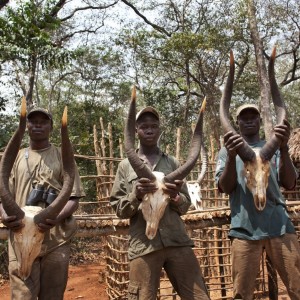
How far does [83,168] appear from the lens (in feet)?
39.0

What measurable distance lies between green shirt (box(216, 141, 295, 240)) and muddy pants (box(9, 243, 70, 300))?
1351 mm

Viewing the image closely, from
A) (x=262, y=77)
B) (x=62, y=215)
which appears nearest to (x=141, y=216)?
(x=62, y=215)

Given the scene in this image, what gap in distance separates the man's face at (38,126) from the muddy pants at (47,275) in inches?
33.2

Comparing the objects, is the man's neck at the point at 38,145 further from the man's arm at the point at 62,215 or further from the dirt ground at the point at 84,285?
the dirt ground at the point at 84,285

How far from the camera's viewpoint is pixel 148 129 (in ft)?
11.1

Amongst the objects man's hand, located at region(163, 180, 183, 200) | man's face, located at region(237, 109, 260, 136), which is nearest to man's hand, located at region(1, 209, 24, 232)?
man's hand, located at region(163, 180, 183, 200)

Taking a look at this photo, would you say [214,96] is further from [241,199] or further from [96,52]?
[241,199]

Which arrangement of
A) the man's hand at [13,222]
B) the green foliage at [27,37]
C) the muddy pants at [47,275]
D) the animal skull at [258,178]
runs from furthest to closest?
the green foliage at [27,37] < the animal skull at [258,178] < the muddy pants at [47,275] < the man's hand at [13,222]

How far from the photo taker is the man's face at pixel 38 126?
3.28 meters

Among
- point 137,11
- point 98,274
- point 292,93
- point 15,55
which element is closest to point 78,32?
point 137,11

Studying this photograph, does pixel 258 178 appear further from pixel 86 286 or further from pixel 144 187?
pixel 86 286

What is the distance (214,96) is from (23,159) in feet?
46.8

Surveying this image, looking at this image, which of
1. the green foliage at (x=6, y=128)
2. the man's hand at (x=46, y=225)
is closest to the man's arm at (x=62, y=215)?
the man's hand at (x=46, y=225)

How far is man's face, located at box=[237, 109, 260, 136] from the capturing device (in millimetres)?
3607
